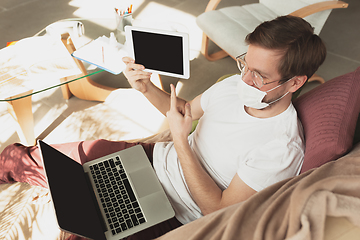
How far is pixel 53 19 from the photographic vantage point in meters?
3.23

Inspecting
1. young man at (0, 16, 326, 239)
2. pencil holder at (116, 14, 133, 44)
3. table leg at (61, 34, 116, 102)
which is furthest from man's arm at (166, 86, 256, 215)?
table leg at (61, 34, 116, 102)

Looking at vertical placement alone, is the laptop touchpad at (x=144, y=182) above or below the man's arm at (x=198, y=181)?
below

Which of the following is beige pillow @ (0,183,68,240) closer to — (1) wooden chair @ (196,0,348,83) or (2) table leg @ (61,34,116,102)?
(2) table leg @ (61,34,116,102)

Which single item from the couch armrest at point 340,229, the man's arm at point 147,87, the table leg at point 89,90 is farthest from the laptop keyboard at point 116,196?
the table leg at point 89,90

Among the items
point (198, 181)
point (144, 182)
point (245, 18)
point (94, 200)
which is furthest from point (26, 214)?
point (245, 18)

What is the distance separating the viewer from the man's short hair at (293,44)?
1.08 metres

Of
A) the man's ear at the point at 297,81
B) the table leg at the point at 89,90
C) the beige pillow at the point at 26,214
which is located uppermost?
the man's ear at the point at 297,81

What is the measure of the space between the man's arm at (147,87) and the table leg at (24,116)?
2.68 feet

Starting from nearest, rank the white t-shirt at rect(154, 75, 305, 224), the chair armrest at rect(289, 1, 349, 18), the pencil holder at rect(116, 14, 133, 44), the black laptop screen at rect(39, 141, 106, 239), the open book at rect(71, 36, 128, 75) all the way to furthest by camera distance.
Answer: the black laptop screen at rect(39, 141, 106, 239) → the white t-shirt at rect(154, 75, 305, 224) → the open book at rect(71, 36, 128, 75) → the pencil holder at rect(116, 14, 133, 44) → the chair armrest at rect(289, 1, 349, 18)

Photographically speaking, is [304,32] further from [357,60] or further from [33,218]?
[357,60]

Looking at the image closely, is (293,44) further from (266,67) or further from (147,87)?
(147,87)

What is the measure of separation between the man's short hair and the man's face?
0.02m

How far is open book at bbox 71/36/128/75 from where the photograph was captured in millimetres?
1760

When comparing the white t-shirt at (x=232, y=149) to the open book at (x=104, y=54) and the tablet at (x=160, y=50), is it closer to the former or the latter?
the tablet at (x=160, y=50)
